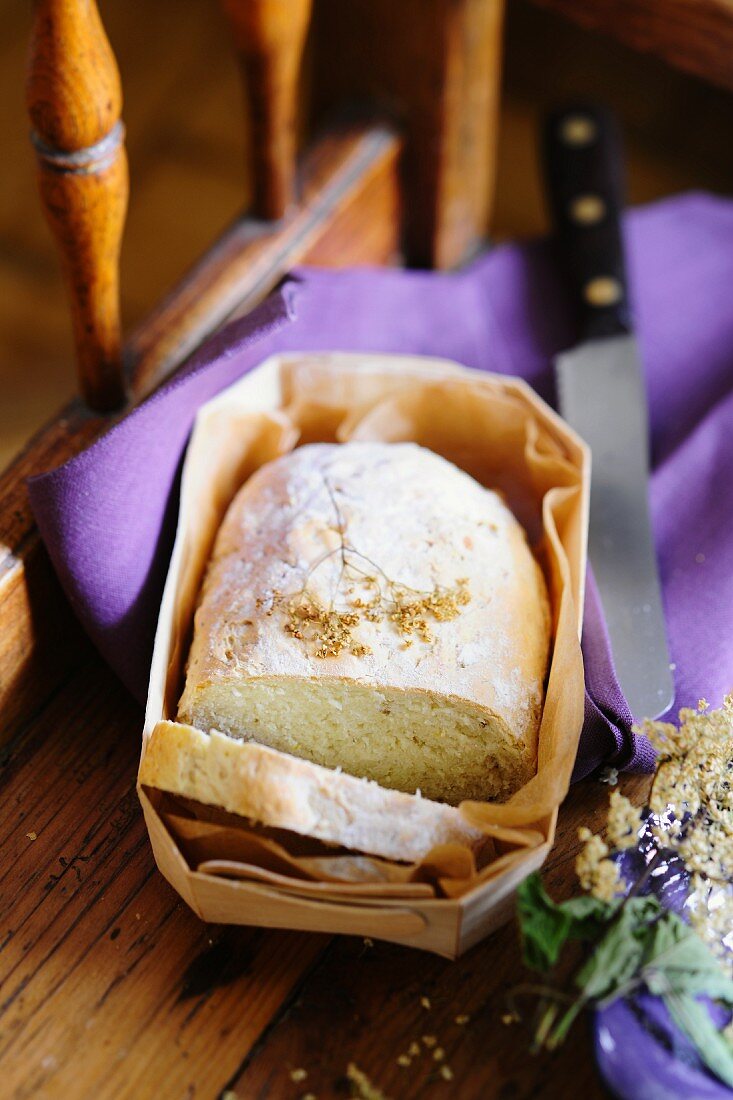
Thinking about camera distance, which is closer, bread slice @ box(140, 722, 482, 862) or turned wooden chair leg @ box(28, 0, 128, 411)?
bread slice @ box(140, 722, 482, 862)

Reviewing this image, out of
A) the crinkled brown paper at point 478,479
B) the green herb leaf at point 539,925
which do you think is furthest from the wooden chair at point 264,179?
the green herb leaf at point 539,925

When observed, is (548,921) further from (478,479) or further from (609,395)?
(609,395)

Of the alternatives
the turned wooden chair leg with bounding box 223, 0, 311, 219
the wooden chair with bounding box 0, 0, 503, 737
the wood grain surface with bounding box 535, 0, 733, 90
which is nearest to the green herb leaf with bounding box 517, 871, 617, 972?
the wooden chair with bounding box 0, 0, 503, 737

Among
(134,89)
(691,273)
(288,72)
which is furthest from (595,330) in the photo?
(134,89)

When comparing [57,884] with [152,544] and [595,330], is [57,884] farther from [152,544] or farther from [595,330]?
[595,330]

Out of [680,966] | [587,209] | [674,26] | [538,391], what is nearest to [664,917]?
[680,966]

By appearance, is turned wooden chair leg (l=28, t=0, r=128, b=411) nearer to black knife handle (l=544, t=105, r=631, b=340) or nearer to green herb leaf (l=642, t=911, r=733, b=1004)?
black knife handle (l=544, t=105, r=631, b=340)
